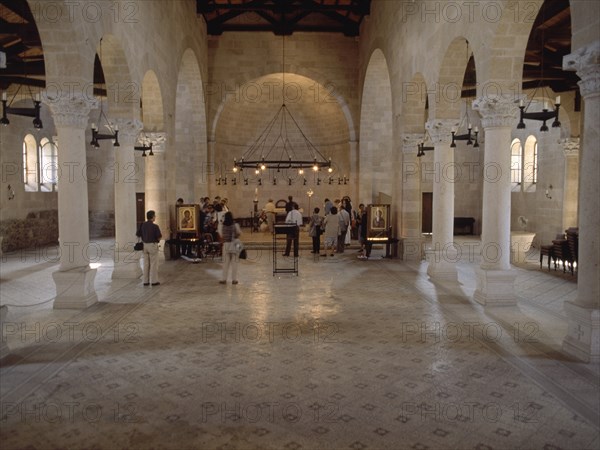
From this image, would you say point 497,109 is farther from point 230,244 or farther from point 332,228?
point 332,228

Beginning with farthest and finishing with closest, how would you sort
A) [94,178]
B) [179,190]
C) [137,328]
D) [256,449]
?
[94,178] → [179,190] → [137,328] → [256,449]

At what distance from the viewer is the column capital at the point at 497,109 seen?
873 cm

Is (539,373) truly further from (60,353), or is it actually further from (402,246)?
(402,246)

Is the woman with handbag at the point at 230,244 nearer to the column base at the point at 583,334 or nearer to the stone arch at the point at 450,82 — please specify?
the stone arch at the point at 450,82

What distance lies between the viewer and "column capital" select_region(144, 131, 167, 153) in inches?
564

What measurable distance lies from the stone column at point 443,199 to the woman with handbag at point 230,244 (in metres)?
4.58

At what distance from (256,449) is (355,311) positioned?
4868mm

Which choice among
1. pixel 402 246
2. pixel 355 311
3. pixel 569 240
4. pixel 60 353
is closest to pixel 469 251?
pixel 402 246

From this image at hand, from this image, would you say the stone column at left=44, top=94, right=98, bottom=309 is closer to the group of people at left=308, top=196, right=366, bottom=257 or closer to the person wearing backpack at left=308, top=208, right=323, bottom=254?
the group of people at left=308, top=196, right=366, bottom=257

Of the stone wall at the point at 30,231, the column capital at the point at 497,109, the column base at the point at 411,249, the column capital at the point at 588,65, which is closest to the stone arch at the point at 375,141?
the column base at the point at 411,249

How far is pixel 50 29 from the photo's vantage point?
830 cm

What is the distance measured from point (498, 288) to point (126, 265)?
26.3ft

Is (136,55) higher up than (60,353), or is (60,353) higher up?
(136,55)

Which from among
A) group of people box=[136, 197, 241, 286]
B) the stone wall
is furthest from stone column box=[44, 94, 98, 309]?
the stone wall
